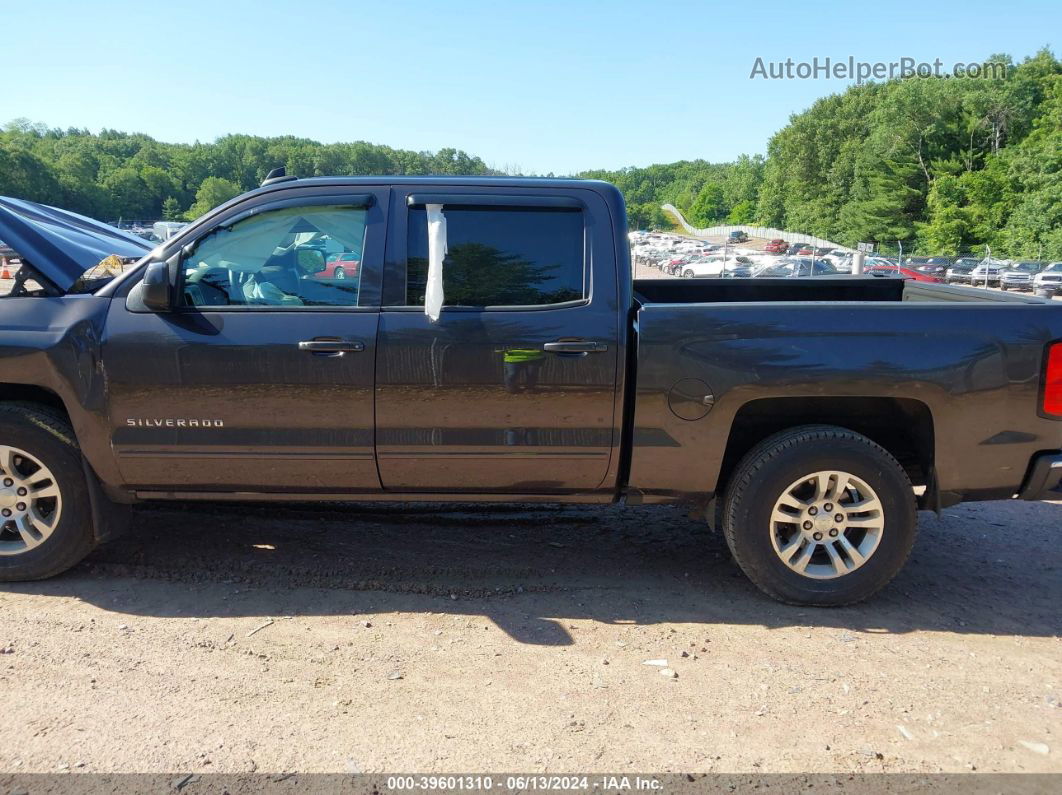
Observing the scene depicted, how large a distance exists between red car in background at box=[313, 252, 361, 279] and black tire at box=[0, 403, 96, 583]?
148 centimetres

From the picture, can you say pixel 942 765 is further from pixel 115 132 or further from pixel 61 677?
pixel 115 132

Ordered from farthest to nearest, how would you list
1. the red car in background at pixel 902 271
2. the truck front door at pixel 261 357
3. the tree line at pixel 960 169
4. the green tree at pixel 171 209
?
1. the green tree at pixel 171 209
2. the tree line at pixel 960 169
3. the red car in background at pixel 902 271
4. the truck front door at pixel 261 357

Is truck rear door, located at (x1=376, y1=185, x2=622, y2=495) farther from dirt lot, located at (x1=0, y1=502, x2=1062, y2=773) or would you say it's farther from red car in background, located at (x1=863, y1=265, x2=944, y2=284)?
red car in background, located at (x1=863, y1=265, x2=944, y2=284)

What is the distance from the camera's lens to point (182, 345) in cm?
377

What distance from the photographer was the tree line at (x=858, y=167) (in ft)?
218

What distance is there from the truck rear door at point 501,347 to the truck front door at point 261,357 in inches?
5.0

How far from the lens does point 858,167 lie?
88.8 m

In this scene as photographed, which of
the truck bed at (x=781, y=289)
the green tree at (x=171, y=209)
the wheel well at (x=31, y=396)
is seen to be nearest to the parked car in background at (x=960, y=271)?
the truck bed at (x=781, y=289)

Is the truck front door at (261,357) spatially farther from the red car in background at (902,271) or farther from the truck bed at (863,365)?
the red car in background at (902,271)

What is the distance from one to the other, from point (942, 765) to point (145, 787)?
8.67 feet

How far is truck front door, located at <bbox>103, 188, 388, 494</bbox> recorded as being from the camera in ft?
12.4

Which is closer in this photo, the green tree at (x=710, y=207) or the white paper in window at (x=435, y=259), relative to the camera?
the white paper in window at (x=435, y=259)

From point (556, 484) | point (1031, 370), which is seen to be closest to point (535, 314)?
point (556, 484)

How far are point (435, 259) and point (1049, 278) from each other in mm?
40268
